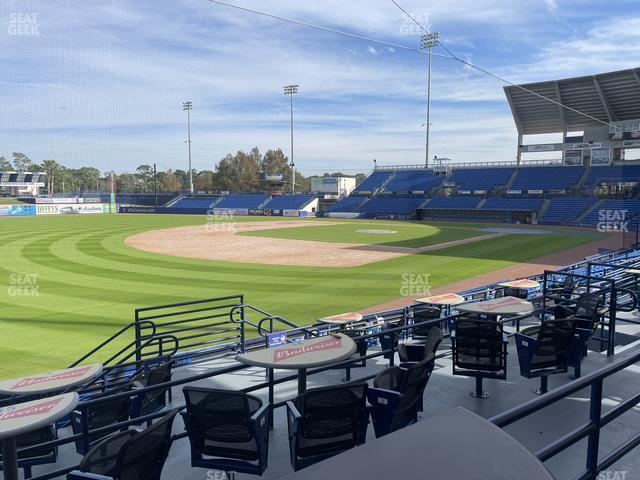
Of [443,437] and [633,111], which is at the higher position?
[633,111]

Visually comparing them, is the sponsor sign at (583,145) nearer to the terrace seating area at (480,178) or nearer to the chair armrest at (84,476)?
the terrace seating area at (480,178)

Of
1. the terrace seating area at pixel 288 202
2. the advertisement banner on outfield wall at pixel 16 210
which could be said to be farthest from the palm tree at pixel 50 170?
the terrace seating area at pixel 288 202

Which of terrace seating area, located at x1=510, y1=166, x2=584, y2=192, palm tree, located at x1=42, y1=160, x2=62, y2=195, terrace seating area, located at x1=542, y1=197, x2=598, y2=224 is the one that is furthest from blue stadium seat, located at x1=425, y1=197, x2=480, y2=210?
palm tree, located at x1=42, y1=160, x2=62, y2=195

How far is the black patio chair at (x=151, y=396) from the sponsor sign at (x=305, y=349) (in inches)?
65.9

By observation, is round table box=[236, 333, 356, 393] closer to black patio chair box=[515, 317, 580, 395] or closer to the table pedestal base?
the table pedestal base

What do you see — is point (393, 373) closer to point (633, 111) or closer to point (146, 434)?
point (146, 434)

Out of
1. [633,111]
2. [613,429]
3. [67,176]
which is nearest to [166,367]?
[613,429]

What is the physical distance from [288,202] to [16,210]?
4692 cm

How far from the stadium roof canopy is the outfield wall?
75.3m

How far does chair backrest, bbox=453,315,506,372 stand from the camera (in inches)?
254

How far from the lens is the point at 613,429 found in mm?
5559

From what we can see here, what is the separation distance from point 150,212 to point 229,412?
9577 centimetres

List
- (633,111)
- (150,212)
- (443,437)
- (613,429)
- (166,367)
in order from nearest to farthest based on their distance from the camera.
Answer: (443,437) → (613,429) → (166,367) → (633,111) → (150,212)

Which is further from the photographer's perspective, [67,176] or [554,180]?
[67,176]
